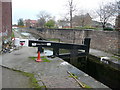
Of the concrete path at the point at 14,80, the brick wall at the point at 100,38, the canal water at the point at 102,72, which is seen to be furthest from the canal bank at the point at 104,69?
the concrete path at the point at 14,80

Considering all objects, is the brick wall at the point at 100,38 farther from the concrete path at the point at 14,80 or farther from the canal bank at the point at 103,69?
the concrete path at the point at 14,80

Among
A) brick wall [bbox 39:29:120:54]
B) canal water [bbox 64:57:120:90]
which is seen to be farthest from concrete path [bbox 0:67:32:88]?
Answer: brick wall [bbox 39:29:120:54]

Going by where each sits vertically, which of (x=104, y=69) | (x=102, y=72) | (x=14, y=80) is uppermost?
(x=14, y=80)

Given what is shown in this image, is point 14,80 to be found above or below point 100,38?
below

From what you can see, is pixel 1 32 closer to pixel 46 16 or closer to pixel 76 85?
Answer: pixel 76 85

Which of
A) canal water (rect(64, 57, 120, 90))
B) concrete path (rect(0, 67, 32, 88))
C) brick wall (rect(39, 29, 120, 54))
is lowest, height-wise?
canal water (rect(64, 57, 120, 90))

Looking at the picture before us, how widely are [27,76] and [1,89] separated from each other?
1253mm

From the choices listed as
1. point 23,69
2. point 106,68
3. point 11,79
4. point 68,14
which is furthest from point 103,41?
point 68,14

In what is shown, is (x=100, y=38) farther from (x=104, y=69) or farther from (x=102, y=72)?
(x=102, y=72)

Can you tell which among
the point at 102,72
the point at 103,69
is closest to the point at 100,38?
the point at 103,69

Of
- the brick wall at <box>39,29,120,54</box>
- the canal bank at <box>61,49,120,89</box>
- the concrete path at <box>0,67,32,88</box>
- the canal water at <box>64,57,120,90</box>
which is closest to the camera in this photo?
the concrete path at <box>0,67,32,88</box>

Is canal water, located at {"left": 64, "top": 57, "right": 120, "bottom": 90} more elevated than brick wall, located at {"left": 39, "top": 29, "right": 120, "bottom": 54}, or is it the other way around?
brick wall, located at {"left": 39, "top": 29, "right": 120, "bottom": 54}

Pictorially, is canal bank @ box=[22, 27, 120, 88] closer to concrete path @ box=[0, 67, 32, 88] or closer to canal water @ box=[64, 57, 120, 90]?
canal water @ box=[64, 57, 120, 90]

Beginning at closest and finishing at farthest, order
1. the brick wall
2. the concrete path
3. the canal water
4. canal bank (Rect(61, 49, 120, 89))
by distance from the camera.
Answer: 1. the concrete path
2. the canal water
3. canal bank (Rect(61, 49, 120, 89))
4. the brick wall
